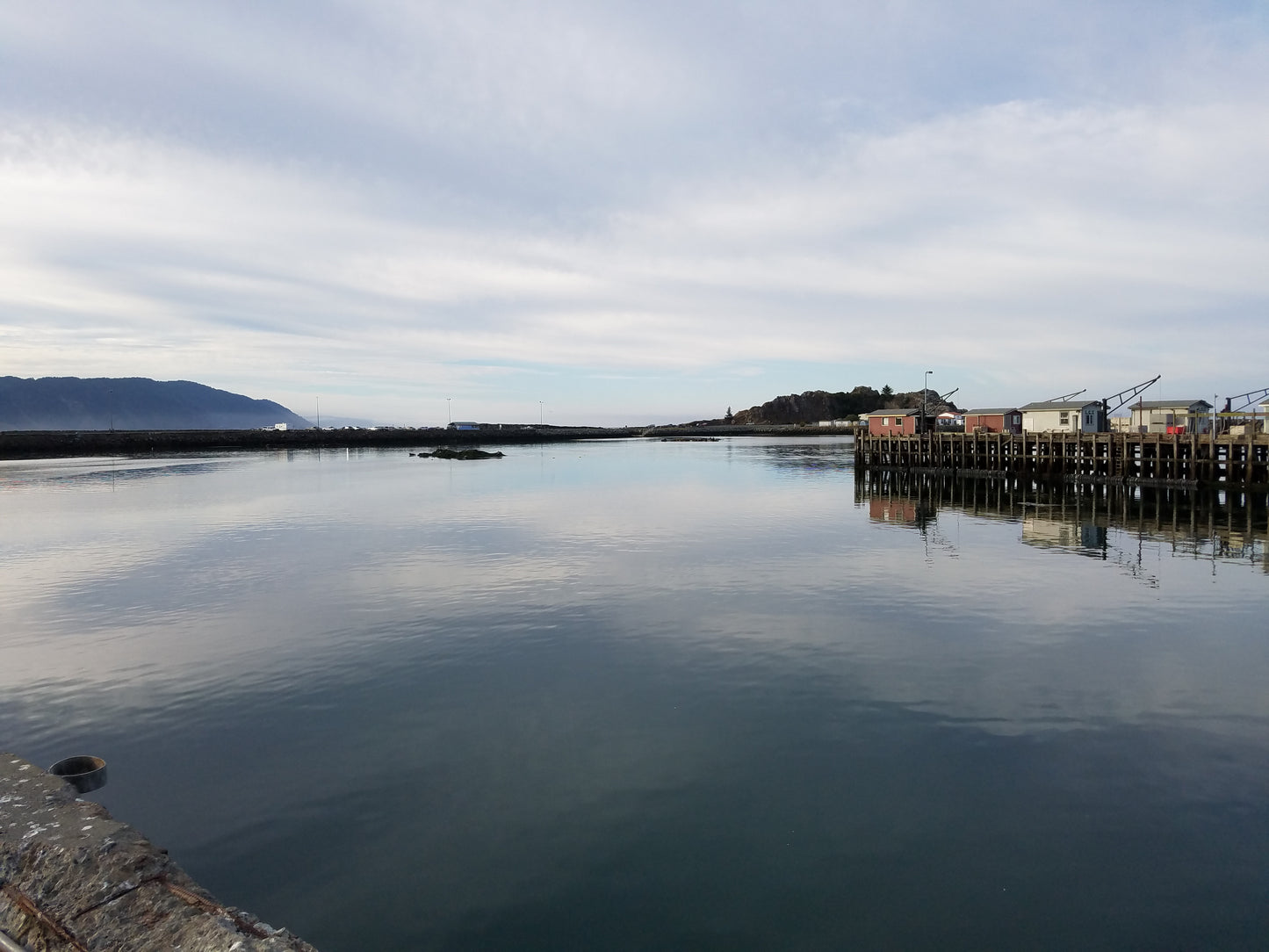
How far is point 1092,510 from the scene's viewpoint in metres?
43.7

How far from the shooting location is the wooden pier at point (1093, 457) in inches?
1981

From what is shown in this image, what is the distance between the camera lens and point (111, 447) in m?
132

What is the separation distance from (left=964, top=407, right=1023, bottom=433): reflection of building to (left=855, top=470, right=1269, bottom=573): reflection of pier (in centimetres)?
1134

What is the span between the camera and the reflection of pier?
32969 mm

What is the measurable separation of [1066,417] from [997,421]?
746cm

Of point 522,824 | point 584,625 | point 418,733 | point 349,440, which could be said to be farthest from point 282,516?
point 349,440

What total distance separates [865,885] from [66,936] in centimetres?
837

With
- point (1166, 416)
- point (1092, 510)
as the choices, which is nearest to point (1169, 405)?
point (1166, 416)

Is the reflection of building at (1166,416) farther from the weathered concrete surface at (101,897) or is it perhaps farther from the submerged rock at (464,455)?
the submerged rock at (464,455)

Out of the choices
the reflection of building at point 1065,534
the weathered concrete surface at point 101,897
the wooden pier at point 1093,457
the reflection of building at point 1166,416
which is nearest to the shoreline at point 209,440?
the wooden pier at point 1093,457

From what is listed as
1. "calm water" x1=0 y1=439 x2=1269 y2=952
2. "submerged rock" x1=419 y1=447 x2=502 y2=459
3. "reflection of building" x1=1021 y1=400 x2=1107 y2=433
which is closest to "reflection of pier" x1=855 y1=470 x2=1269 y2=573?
"calm water" x1=0 y1=439 x2=1269 y2=952

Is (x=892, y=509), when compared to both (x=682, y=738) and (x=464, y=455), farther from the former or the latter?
(x=464, y=455)

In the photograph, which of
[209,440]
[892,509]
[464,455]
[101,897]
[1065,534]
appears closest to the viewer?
[101,897]

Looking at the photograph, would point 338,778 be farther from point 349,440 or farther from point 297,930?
point 349,440
